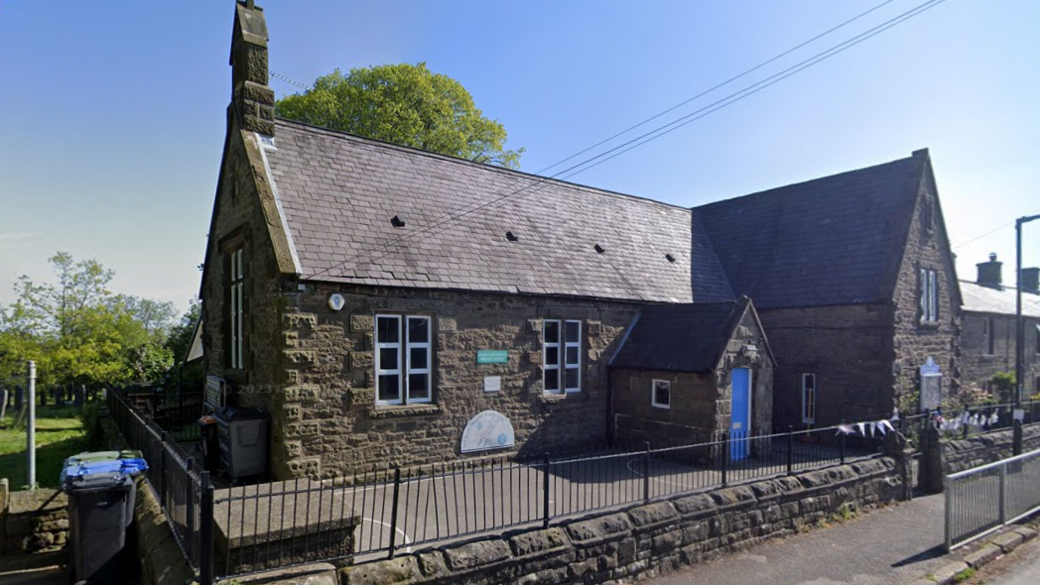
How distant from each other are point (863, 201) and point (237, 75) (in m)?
18.6

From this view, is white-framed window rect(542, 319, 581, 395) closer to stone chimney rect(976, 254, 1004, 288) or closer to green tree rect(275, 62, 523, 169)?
green tree rect(275, 62, 523, 169)

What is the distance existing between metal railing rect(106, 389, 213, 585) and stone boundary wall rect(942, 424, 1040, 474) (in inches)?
588

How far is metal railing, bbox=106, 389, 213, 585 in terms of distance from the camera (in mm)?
5301

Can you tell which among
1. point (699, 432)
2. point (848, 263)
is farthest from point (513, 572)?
point (848, 263)

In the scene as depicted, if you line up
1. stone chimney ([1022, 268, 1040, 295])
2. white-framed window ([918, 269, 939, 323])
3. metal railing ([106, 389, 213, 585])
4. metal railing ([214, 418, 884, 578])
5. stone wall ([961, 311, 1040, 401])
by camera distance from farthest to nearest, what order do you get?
stone chimney ([1022, 268, 1040, 295]) → stone wall ([961, 311, 1040, 401]) → white-framed window ([918, 269, 939, 323]) → metal railing ([214, 418, 884, 578]) → metal railing ([106, 389, 213, 585])

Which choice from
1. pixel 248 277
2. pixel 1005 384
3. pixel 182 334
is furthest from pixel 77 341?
pixel 1005 384

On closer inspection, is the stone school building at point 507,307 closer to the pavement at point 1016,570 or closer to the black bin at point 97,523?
the black bin at point 97,523

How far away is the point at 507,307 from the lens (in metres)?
12.5

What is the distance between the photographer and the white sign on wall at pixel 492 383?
1204 centimetres

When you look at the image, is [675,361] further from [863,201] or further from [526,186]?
[863,201]

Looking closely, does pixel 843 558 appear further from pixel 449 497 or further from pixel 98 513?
pixel 98 513

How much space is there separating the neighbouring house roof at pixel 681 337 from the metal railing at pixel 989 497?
4.57 meters

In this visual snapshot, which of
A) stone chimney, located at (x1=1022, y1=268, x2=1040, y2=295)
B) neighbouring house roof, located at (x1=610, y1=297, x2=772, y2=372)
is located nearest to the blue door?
neighbouring house roof, located at (x1=610, y1=297, x2=772, y2=372)

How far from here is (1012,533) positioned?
1020 cm
